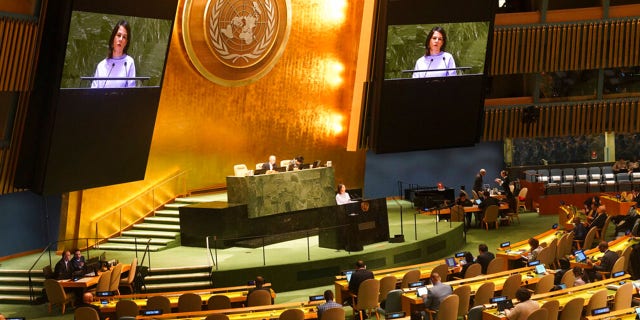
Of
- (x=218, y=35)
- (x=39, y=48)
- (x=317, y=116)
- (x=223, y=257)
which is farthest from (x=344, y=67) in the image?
(x=39, y=48)

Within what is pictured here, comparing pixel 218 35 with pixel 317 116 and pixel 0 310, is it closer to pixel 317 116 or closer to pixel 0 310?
pixel 317 116

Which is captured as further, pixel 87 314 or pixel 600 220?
pixel 600 220

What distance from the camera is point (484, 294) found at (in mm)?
15523

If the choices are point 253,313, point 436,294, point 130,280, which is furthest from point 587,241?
point 130,280

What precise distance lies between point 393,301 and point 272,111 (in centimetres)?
1224

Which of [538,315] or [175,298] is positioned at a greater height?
[538,315]

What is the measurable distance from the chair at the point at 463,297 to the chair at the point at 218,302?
3671 mm

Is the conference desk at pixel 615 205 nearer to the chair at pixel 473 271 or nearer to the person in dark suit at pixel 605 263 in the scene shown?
the person in dark suit at pixel 605 263

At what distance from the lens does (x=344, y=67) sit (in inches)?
1085

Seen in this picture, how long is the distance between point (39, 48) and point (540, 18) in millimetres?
15444

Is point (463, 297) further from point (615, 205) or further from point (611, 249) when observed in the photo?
point (615, 205)

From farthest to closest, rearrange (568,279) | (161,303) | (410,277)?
(410,277), (568,279), (161,303)

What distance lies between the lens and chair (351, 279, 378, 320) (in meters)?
16.2

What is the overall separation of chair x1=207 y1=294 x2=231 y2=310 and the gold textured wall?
8.03m
